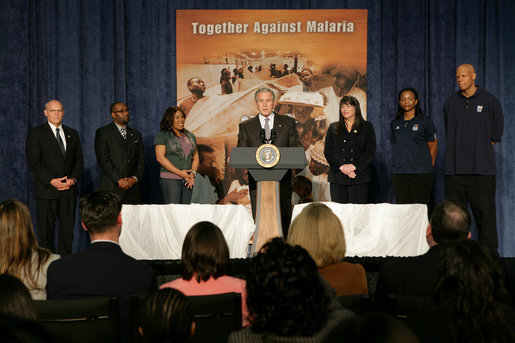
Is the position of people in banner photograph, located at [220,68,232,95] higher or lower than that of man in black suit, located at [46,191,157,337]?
higher

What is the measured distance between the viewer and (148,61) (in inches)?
259

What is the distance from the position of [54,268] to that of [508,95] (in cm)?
586

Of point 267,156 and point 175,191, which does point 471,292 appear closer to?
point 267,156

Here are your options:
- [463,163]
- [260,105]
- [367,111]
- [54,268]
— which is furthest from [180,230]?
[367,111]

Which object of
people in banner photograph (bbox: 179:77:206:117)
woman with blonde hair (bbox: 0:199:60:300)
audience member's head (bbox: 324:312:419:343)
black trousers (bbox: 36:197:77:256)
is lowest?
black trousers (bbox: 36:197:77:256)

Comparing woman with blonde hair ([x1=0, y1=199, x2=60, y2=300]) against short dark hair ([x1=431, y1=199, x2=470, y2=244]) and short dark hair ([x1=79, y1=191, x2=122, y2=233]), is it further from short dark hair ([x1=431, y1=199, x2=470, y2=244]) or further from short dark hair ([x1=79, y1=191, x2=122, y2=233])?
short dark hair ([x1=431, y1=199, x2=470, y2=244])

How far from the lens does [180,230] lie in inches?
173

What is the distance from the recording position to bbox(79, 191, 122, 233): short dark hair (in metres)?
2.42

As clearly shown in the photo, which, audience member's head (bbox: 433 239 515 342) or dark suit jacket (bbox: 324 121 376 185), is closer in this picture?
audience member's head (bbox: 433 239 515 342)

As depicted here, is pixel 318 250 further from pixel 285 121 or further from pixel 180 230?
pixel 285 121

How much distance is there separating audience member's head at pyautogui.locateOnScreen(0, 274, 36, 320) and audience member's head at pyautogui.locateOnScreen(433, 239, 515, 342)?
1.07m

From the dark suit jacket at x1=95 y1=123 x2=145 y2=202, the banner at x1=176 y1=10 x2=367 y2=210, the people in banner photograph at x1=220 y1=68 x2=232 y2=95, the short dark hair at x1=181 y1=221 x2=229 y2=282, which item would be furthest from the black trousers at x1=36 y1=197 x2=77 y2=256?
the short dark hair at x1=181 y1=221 x2=229 y2=282

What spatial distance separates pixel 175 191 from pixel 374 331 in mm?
4891

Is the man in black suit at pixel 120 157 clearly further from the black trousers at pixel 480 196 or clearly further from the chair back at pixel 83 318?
the chair back at pixel 83 318
